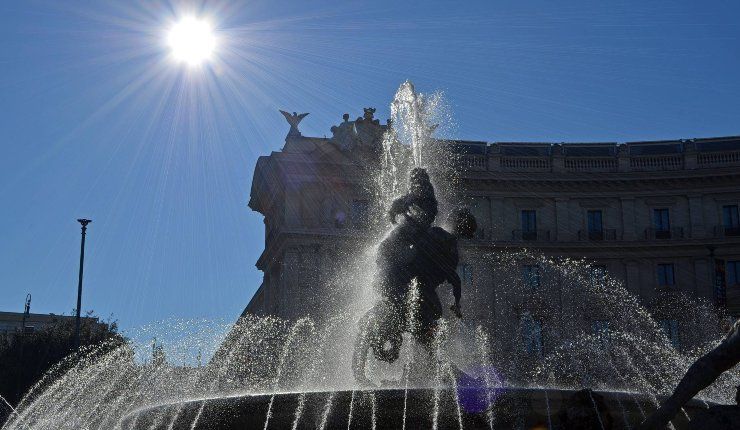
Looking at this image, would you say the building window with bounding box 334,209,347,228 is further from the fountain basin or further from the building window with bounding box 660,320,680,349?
the fountain basin

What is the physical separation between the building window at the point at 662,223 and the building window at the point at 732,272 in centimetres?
346

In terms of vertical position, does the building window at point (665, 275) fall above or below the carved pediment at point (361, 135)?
below

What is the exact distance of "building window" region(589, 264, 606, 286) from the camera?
49500 mm

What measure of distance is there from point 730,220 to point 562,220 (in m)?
8.72

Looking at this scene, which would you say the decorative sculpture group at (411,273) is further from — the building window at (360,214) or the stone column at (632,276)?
the stone column at (632,276)

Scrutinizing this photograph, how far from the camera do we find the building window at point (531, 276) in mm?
48188

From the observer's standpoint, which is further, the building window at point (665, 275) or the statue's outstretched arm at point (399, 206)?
the building window at point (665, 275)

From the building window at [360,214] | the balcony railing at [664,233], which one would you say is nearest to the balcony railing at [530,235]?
the balcony railing at [664,233]

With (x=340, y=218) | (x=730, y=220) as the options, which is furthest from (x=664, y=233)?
(x=340, y=218)

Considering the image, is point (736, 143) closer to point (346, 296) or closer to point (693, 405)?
point (346, 296)

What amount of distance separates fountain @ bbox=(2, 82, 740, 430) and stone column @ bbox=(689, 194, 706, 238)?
14.1 ft

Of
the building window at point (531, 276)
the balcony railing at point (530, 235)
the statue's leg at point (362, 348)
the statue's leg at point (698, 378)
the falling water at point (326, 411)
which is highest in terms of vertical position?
the balcony railing at point (530, 235)

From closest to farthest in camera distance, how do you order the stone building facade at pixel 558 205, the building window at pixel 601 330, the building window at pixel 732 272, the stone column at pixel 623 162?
the building window at pixel 601 330 → the building window at pixel 732 272 → the stone building facade at pixel 558 205 → the stone column at pixel 623 162

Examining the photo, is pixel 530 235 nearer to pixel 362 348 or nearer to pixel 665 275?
pixel 665 275
